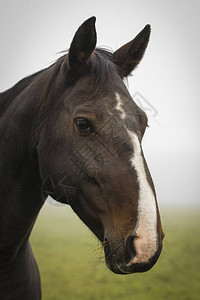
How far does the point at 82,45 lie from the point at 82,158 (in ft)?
2.55

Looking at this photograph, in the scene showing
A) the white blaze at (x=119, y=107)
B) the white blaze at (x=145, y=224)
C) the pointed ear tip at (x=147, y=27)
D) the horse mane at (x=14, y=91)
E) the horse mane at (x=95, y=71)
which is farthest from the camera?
the horse mane at (x=14, y=91)

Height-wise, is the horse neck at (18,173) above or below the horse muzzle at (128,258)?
above

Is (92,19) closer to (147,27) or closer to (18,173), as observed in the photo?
(147,27)

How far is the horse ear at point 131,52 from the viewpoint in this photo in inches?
87.7

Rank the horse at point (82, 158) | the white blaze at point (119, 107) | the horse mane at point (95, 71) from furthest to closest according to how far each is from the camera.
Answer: the horse mane at point (95, 71) < the white blaze at point (119, 107) < the horse at point (82, 158)

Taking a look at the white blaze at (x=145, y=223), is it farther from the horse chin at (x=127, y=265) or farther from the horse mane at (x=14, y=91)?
the horse mane at (x=14, y=91)

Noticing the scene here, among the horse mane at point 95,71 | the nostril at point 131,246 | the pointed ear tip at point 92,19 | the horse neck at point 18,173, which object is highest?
the pointed ear tip at point 92,19

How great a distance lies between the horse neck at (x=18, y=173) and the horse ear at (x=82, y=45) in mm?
430

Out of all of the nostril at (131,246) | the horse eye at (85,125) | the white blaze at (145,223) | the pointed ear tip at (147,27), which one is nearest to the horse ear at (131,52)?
the pointed ear tip at (147,27)

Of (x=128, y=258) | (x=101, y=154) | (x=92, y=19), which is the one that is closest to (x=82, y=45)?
(x=92, y=19)

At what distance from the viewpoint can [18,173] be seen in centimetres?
225

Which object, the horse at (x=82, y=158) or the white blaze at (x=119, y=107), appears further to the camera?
the white blaze at (x=119, y=107)

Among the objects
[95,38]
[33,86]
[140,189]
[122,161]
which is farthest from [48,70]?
[140,189]

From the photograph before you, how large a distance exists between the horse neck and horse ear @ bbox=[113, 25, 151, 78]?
68 centimetres
